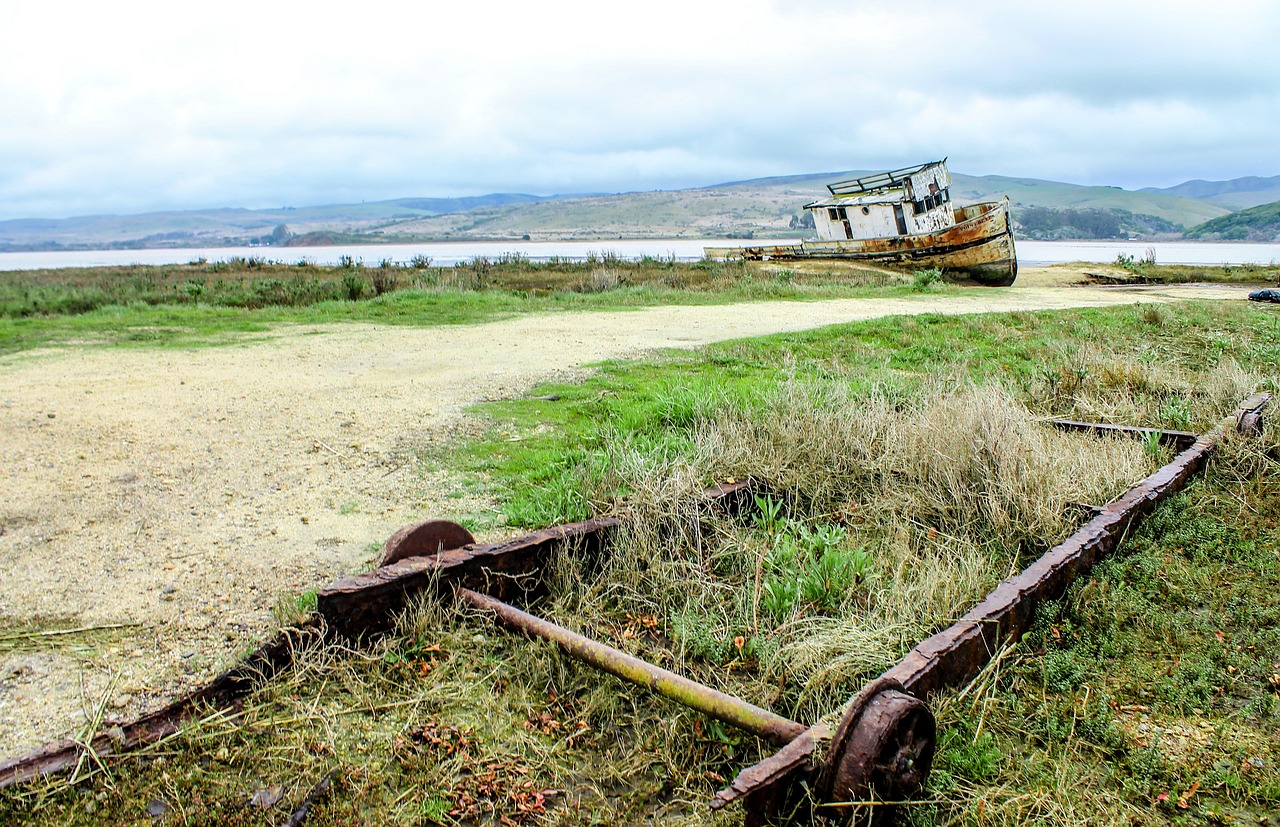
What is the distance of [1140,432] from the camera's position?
20.7 feet

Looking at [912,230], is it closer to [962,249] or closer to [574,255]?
[962,249]

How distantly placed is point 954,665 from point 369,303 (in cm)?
1479

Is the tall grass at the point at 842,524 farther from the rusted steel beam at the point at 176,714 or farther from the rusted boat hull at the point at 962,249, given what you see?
the rusted boat hull at the point at 962,249

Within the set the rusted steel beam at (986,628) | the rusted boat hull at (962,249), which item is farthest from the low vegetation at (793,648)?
the rusted boat hull at (962,249)

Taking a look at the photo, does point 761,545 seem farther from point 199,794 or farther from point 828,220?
point 828,220

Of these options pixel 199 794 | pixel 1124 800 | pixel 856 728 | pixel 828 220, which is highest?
pixel 828 220

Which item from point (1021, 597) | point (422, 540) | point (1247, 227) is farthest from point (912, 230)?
point (1247, 227)

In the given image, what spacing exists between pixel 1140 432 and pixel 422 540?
5.32 metres

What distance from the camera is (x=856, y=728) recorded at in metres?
2.42

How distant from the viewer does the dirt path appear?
10.8 feet

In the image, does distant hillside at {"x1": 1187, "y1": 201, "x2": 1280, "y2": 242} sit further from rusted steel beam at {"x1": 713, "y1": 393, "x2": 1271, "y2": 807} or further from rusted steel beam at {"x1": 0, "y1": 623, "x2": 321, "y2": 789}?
rusted steel beam at {"x1": 0, "y1": 623, "x2": 321, "y2": 789}

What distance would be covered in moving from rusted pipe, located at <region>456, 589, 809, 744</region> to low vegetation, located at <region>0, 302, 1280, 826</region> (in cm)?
13

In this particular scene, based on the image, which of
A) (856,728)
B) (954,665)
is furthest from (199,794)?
(954,665)

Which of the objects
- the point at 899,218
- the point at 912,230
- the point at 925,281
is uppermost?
the point at 899,218
